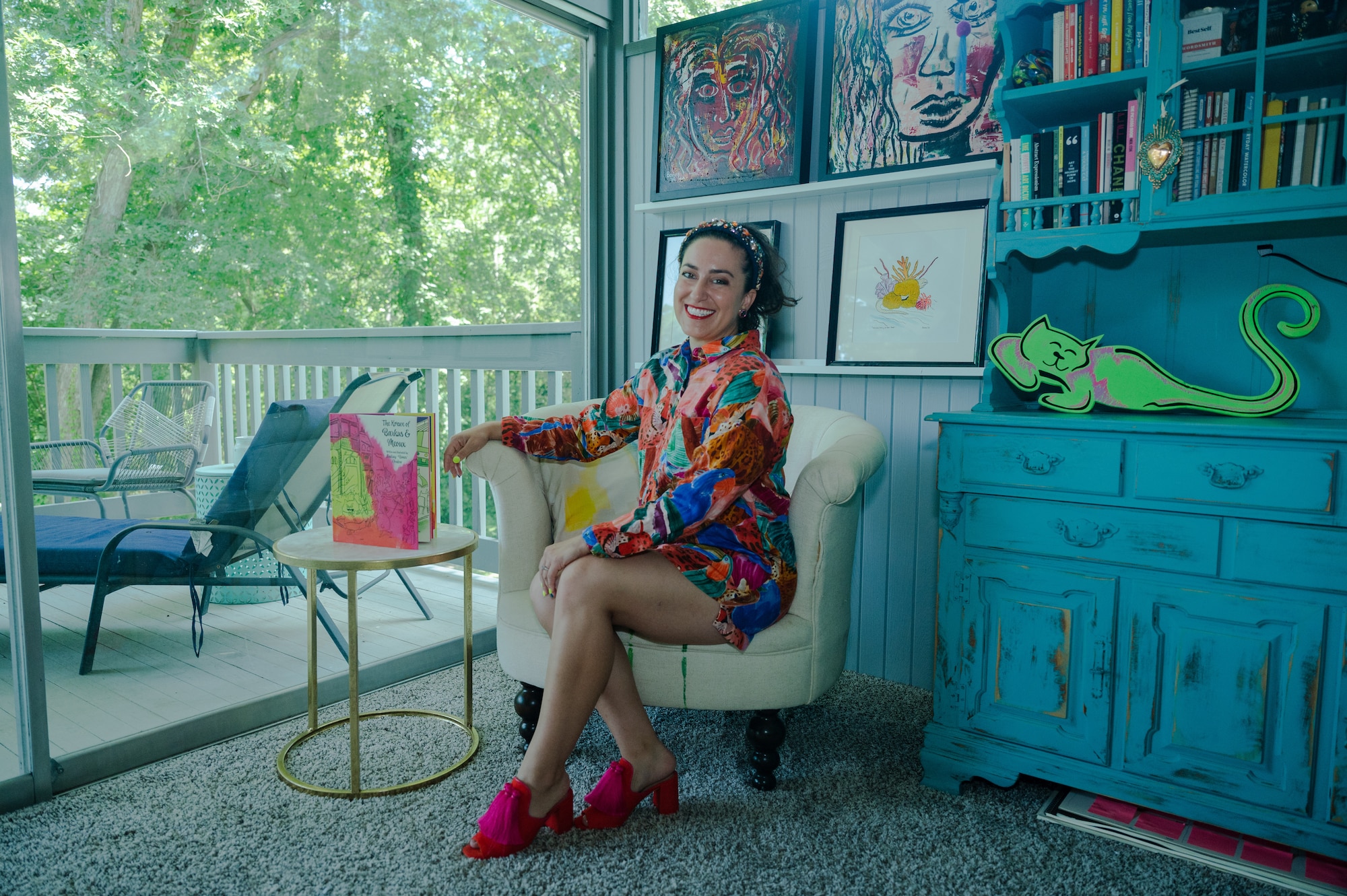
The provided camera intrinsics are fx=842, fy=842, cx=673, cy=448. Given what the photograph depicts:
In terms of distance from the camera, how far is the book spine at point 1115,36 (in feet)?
5.81

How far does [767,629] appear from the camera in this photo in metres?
1.75

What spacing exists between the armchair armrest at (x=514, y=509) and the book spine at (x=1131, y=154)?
1.46 metres

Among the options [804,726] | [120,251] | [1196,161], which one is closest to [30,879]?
[120,251]

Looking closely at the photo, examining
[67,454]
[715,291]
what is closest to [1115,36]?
[715,291]

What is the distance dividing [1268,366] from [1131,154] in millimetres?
519

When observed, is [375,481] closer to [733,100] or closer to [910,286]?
[910,286]

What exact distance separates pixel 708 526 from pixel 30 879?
137cm

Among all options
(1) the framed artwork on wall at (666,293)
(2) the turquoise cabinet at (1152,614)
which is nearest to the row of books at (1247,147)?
(2) the turquoise cabinet at (1152,614)

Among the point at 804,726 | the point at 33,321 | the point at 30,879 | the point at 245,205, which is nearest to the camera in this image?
the point at 30,879

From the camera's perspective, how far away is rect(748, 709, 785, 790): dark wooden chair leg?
183cm

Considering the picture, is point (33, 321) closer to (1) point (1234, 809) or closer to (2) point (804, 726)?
(2) point (804, 726)

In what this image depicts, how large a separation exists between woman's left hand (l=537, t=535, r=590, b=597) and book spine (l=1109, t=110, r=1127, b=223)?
52.4 inches

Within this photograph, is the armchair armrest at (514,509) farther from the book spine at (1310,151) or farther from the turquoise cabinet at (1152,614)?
the book spine at (1310,151)

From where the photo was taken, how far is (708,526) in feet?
5.65
